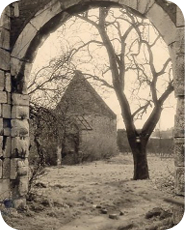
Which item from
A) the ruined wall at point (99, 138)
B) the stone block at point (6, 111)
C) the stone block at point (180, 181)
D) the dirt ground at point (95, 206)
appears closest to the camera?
the stone block at point (180, 181)

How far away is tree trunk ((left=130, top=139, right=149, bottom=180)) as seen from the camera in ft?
25.7

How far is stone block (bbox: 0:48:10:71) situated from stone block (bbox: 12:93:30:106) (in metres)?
0.44

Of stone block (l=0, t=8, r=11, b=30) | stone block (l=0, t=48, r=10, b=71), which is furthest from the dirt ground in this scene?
stone block (l=0, t=8, r=11, b=30)

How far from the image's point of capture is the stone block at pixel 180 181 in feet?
14.4

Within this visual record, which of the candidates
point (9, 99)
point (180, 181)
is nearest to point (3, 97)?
point (9, 99)

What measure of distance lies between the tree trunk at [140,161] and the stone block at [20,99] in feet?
10.5

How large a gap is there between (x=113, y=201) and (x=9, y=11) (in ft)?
11.7

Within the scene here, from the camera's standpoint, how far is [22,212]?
5.55 meters

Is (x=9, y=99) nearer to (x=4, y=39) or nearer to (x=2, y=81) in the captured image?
(x=2, y=81)

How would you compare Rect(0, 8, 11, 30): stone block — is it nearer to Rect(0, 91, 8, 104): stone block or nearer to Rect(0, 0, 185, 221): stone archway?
Rect(0, 0, 185, 221): stone archway

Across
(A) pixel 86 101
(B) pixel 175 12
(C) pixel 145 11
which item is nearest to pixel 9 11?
(C) pixel 145 11

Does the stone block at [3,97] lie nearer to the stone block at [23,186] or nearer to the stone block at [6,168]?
the stone block at [6,168]

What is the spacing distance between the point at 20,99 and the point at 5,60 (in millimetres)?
652

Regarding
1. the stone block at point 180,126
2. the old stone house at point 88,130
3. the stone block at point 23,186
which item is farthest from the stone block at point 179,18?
the old stone house at point 88,130
